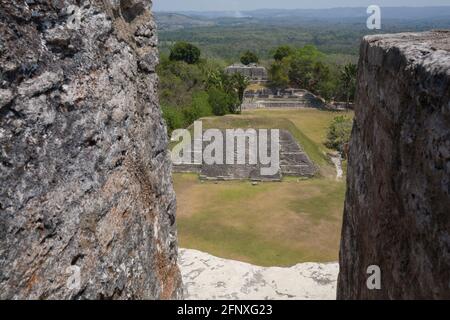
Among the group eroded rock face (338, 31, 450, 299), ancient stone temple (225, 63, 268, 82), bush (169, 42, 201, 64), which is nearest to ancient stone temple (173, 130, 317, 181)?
eroded rock face (338, 31, 450, 299)

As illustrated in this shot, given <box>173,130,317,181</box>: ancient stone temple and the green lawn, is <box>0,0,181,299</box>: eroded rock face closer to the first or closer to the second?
the green lawn

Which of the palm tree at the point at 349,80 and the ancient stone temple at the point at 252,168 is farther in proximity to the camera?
the palm tree at the point at 349,80

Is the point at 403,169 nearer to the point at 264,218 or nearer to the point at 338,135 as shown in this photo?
the point at 264,218

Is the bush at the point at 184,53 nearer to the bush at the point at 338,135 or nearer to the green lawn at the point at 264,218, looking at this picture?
the bush at the point at 338,135

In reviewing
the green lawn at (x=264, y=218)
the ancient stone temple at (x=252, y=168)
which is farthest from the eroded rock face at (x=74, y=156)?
the ancient stone temple at (x=252, y=168)

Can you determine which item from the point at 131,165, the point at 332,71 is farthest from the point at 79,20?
the point at 332,71

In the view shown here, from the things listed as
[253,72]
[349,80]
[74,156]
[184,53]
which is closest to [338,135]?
[349,80]
